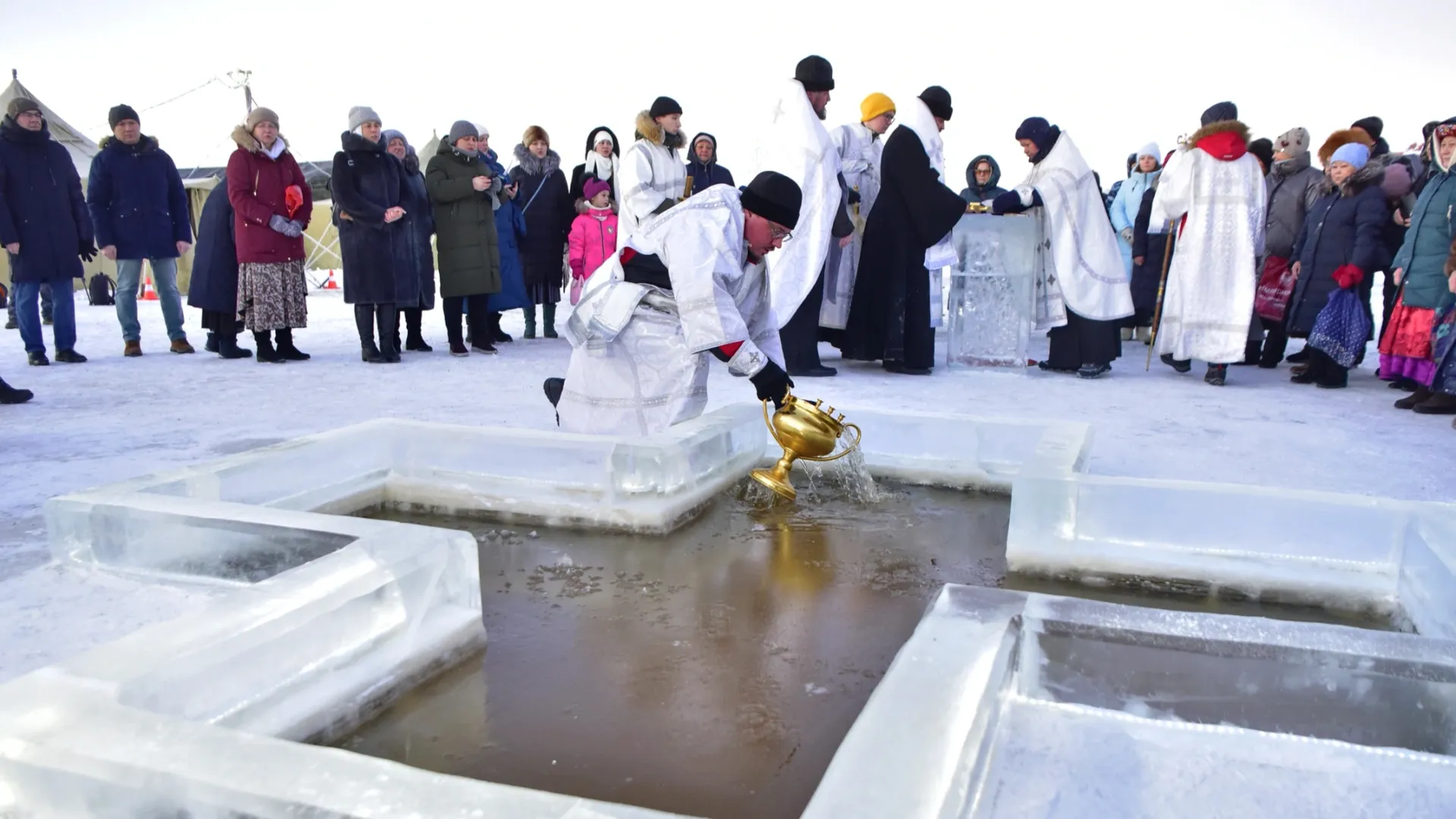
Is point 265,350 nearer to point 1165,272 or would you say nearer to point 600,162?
point 600,162

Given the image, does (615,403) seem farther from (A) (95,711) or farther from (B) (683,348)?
(A) (95,711)

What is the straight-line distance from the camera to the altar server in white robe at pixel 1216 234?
17.2ft

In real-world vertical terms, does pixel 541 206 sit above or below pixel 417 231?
above

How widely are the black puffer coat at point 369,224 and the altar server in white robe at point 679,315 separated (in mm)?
3036

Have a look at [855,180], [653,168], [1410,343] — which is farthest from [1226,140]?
[653,168]

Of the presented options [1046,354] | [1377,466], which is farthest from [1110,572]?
[1046,354]

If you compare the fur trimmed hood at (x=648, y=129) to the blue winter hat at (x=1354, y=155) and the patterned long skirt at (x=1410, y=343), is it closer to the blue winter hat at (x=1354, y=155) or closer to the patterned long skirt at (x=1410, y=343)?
the blue winter hat at (x=1354, y=155)

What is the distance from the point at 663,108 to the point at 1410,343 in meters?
4.14

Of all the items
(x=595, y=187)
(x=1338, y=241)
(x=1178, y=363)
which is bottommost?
(x=1178, y=363)

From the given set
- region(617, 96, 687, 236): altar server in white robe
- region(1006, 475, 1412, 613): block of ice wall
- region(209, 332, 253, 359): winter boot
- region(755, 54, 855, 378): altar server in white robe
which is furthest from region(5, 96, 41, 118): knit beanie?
region(1006, 475, 1412, 613): block of ice wall

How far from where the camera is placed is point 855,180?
588cm

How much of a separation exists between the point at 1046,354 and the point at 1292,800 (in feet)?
19.7

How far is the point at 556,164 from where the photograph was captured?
7605 mm

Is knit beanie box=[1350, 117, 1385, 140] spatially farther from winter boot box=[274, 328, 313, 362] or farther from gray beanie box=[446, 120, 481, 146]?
winter boot box=[274, 328, 313, 362]
